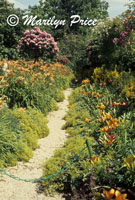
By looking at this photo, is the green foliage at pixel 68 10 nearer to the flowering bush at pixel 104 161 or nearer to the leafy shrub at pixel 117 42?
the leafy shrub at pixel 117 42

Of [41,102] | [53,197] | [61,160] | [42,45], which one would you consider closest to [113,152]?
[61,160]

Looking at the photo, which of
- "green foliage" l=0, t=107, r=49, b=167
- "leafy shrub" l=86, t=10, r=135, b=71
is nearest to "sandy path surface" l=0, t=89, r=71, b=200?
"green foliage" l=0, t=107, r=49, b=167

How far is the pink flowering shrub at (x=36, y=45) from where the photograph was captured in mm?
10539

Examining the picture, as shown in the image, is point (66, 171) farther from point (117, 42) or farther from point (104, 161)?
point (117, 42)

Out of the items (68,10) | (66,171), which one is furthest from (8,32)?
(68,10)

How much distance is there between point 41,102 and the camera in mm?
6227

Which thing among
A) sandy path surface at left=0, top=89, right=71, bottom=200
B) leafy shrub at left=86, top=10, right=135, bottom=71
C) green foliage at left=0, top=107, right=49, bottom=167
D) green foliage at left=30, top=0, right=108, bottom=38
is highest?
green foliage at left=30, top=0, right=108, bottom=38

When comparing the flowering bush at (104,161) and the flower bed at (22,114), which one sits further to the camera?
the flower bed at (22,114)

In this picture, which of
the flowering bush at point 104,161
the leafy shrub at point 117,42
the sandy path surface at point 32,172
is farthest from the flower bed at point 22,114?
the leafy shrub at point 117,42

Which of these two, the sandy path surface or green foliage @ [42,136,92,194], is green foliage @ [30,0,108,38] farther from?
green foliage @ [42,136,92,194]

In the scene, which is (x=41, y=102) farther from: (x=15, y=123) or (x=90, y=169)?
(x=90, y=169)

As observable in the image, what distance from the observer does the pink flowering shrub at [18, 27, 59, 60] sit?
10.5m

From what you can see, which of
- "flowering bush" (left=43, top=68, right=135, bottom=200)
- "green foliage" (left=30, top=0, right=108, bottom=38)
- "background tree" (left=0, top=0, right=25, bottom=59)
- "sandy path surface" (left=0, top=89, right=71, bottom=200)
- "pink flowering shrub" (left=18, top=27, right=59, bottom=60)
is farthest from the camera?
"green foliage" (left=30, top=0, right=108, bottom=38)

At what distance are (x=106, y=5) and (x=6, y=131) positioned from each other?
1316 inches
